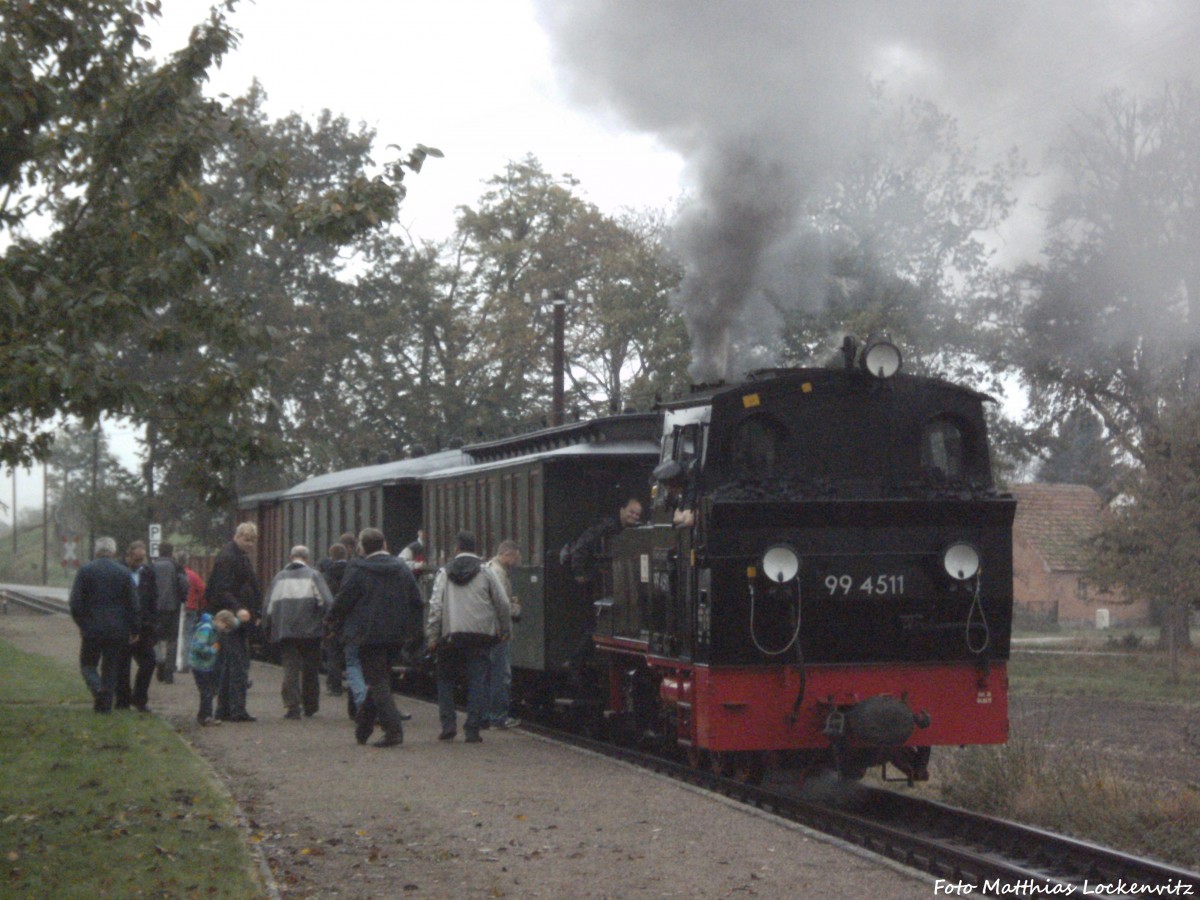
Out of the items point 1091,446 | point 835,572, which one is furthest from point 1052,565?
point 835,572

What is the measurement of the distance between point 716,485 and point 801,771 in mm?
2774

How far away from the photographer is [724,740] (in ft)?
34.7

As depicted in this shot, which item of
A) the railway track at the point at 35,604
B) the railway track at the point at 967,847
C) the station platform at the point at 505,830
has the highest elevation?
the station platform at the point at 505,830

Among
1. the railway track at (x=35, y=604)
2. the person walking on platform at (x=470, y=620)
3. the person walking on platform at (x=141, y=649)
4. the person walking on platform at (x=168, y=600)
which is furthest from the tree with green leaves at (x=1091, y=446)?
the railway track at (x=35, y=604)

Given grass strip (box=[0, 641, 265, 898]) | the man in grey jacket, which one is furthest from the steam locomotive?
the man in grey jacket

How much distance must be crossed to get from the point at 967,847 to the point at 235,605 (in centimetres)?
794

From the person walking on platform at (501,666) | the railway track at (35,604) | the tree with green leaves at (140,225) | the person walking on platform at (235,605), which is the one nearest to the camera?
the tree with green leaves at (140,225)

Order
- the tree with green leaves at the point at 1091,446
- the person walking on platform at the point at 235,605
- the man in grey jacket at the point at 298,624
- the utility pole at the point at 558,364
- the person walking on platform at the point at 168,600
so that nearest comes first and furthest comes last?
the person walking on platform at the point at 235,605, the man in grey jacket at the point at 298,624, the person walking on platform at the point at 168,600, the utility pole at the point at 558,364, the tree with green leaves at the point at 1091,446

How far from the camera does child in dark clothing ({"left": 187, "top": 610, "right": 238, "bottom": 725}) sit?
15023mm

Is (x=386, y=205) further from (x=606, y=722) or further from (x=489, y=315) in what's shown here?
(x=489, y=315)

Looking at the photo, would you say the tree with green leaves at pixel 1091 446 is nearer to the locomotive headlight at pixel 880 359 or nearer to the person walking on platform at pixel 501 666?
the person walking on platform at pixel 501 666

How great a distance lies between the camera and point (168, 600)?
65.2 feet

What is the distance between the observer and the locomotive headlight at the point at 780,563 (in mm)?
10516

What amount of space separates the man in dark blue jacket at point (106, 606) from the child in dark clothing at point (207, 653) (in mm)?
690
